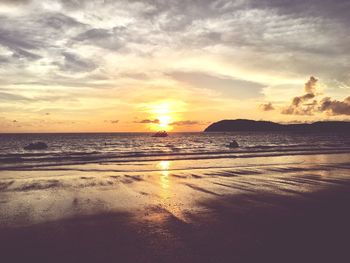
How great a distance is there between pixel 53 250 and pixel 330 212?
26.8ft

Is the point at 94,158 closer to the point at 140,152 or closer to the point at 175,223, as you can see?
the point at 140,152

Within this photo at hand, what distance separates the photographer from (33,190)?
47.2 feet

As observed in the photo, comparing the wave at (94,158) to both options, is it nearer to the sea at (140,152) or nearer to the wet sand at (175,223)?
the sea at (140,152)

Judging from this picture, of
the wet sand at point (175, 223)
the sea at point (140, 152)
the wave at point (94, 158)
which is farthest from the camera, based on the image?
the sea at point (140, 152)

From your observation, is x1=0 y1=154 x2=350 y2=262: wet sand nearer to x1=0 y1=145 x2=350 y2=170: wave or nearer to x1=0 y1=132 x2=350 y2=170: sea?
x1=0 y1=145 x2=350 y2=170: wave

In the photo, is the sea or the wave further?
the sea

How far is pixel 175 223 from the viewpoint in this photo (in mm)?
8734

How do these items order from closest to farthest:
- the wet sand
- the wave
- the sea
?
the wet sand
the wave
the sea

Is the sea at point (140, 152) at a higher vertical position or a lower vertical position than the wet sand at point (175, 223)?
lower

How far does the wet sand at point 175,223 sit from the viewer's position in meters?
6.69

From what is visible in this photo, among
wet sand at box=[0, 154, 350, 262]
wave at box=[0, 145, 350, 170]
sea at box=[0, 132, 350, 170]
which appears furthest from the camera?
sea at box=[0, 132, 350, 170]

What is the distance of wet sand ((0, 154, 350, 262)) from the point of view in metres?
6.69

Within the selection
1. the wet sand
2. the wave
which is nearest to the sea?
the wave

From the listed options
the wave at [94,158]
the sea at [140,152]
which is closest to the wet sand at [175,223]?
the wave at [94,158]
